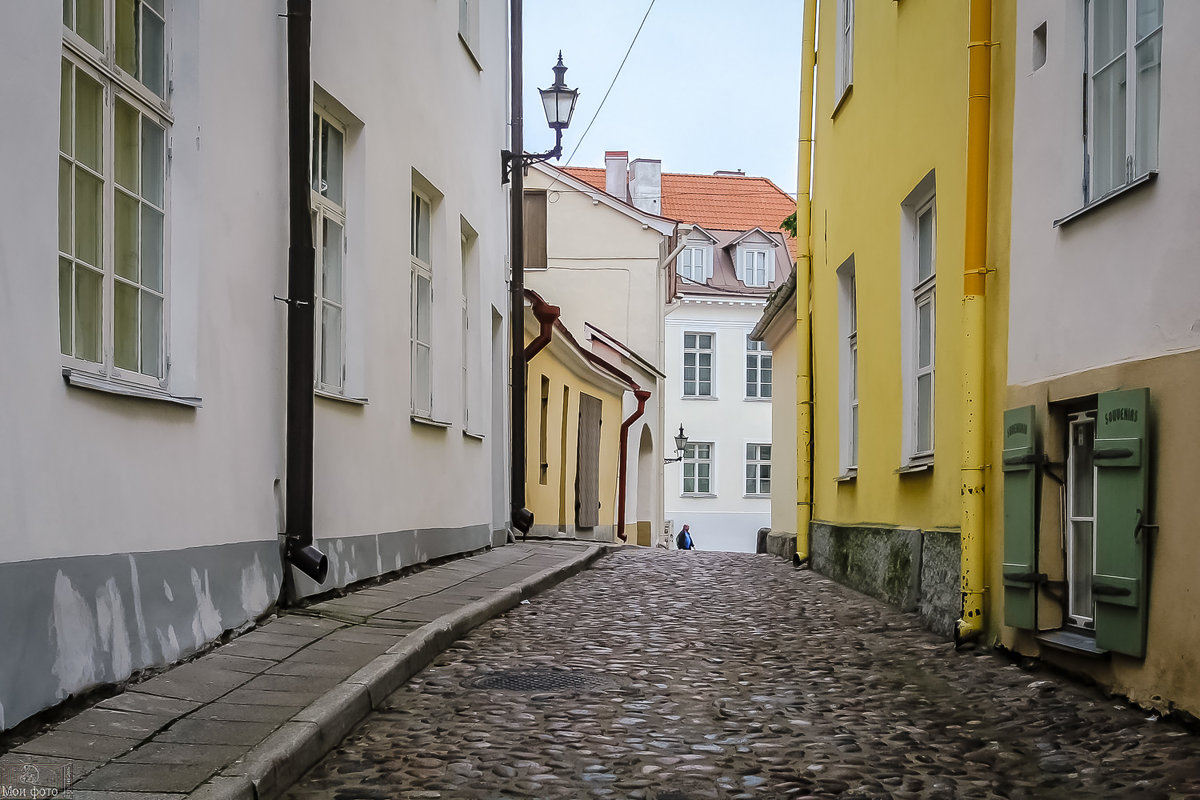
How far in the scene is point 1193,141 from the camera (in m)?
5.02

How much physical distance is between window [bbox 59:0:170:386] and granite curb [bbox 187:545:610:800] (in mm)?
1623

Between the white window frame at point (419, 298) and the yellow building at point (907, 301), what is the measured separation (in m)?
3.71

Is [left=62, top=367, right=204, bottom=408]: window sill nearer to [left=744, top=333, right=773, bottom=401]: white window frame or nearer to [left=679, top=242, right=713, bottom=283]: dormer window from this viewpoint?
[left=744, top=333, right=773, bottom=401]: white window frame

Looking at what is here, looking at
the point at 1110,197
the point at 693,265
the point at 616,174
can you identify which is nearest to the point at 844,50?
the point at 1110,197

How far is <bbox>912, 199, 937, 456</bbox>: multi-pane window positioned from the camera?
9234 mm

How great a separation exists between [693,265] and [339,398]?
3597 centimetres

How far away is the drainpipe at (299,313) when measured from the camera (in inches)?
289

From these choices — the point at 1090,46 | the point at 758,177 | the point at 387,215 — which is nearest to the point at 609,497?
the point at 387,215

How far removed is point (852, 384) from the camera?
12398 millimetres

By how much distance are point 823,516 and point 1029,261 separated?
6.89 meters

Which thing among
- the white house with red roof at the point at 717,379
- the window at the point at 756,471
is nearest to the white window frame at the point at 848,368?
the white house with red roof at the point at 717,379

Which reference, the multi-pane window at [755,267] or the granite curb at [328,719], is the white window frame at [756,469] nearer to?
the multi-pane window at [755,267]

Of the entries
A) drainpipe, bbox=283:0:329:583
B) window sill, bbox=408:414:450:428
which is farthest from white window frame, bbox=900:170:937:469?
drainpipe, bbox=283:0:329:583

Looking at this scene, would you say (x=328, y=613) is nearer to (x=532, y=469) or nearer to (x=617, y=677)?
(x=617, y=677)
